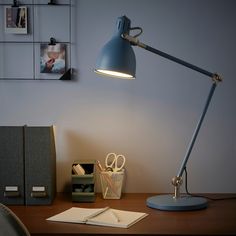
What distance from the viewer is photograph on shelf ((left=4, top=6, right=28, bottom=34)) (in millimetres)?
1839

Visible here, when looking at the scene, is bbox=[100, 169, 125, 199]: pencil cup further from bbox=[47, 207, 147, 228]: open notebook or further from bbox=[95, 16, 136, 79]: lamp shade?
bbox=[95, 16, 136, 79]: lamp shade

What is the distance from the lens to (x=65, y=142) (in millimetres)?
1874

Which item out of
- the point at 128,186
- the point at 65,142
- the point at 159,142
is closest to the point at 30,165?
the point at 65,142

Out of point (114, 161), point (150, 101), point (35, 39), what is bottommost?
point (114, 161)

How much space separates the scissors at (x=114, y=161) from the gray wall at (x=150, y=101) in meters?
0.03

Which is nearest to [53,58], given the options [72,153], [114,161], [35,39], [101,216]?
[35,39]

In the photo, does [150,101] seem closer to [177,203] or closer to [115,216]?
[177,203]

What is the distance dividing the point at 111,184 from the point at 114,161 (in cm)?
15

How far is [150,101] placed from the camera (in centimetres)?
186

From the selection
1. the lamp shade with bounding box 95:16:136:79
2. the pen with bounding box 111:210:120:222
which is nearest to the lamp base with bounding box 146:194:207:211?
the pen with bounding box 111:210:120:222

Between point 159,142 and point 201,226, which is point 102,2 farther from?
point 201,226

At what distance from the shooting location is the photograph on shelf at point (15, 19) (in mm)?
1839

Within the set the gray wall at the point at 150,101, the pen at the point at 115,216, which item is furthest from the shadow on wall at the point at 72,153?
the pen at the point at 115,216

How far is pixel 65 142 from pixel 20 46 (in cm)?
52
